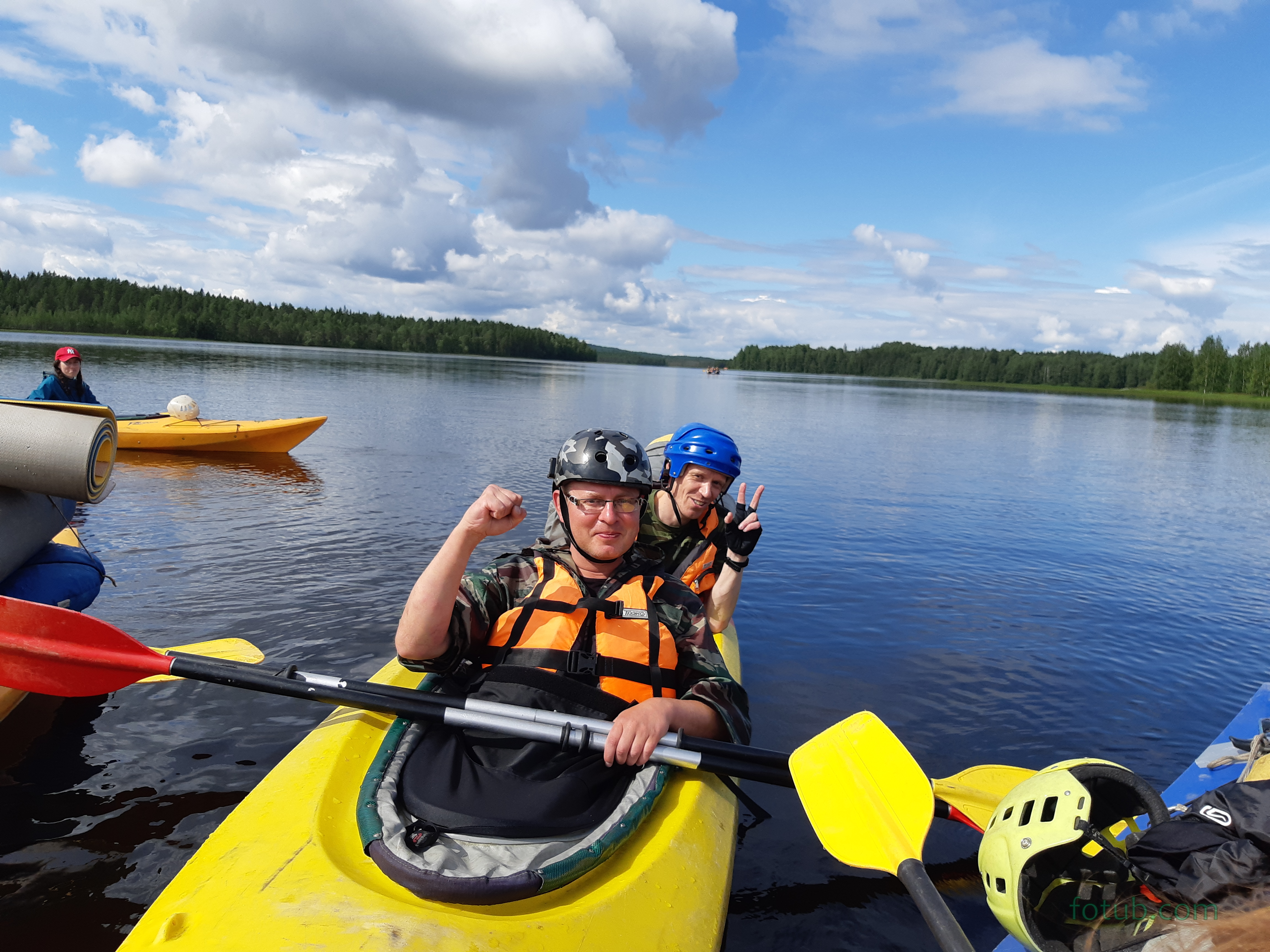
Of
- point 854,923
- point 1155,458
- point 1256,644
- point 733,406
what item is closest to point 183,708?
point 854,923

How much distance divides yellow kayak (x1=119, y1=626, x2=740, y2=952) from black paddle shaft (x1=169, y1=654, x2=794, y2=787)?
0.69 feet

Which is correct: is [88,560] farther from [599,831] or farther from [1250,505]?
[1250,505]

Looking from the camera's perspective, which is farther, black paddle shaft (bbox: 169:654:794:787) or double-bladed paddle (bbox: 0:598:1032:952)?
black paddle shaft (bbox: 169:654:794:787)

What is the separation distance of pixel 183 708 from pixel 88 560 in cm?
146

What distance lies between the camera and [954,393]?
3620 inches

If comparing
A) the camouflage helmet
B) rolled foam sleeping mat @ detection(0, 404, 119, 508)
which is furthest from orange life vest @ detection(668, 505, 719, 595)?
rolled foam sleeping mat @ detection(0, 404, 119, 508)

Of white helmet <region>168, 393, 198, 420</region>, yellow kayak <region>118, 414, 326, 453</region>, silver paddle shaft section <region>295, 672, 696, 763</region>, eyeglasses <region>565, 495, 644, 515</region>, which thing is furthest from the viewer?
white helmet <region>168, 393, 198, 420</region>

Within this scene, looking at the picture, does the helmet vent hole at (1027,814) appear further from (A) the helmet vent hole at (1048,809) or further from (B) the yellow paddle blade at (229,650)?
(B) the yellow paddle blade at (229,650)

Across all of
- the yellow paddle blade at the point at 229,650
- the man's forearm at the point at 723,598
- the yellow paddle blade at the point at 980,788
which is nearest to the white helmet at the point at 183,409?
the yellow paddle blade at the point at 229,650

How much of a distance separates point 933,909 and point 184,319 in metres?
137

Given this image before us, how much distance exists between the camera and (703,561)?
600cm

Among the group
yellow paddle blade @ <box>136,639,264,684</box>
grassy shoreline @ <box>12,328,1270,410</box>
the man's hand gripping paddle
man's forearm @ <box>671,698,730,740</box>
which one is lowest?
yellow paddle blade @ <box>136,639,264,684</box>

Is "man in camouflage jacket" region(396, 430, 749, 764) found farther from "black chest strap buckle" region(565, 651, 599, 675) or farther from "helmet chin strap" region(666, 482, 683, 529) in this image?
"helmet chin strap" region(666, 482, 683, 529)

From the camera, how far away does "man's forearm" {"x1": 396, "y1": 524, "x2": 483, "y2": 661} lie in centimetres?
303
